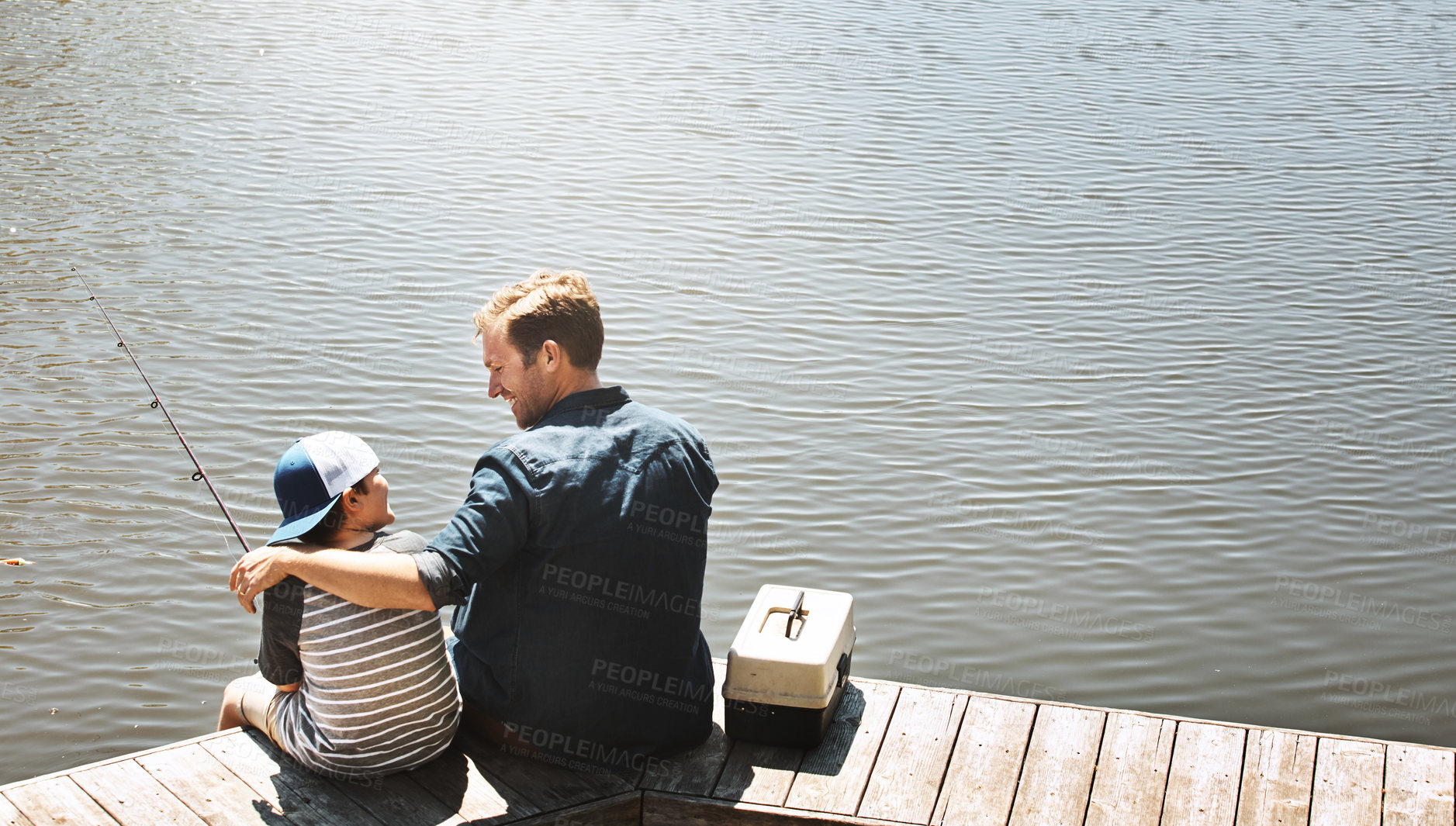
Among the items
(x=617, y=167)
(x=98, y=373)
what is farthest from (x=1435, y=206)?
(x=98, y=373)

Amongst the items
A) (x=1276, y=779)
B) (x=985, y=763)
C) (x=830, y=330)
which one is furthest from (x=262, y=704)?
(x=830, y=330)

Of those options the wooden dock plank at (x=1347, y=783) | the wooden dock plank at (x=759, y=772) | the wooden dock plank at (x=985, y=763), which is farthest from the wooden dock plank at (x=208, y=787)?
the wooden dock plank at (x=1347, y=783)

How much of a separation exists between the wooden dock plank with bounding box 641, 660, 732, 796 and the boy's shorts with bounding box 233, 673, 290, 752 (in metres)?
0.84

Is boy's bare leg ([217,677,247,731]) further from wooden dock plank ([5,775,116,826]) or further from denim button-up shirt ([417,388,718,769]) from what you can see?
denim button-up shirt ([417,388,718,769])

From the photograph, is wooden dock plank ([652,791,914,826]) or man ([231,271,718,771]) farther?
wooden dock plank ([652,791,914,826])

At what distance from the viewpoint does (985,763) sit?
10.5ft

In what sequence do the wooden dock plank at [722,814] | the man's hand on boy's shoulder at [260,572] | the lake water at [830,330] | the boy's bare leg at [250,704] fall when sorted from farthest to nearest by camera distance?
the lake water at [830,330]
the boy's bare leg at [250,704]
the wooden dock plank at [722,814]
the man's hand on boy's shoulder at [260,572]

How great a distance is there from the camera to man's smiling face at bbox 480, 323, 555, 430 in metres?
2.89

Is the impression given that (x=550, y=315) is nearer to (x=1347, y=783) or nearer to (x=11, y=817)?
(x=11, y=817)

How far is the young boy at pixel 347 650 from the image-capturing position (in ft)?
8.73

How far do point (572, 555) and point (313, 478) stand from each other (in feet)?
1.76

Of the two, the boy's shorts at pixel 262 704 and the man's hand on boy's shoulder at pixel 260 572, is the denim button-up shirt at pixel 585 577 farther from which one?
the boy's shorts at pixel 262 704

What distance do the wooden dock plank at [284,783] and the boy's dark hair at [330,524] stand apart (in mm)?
606

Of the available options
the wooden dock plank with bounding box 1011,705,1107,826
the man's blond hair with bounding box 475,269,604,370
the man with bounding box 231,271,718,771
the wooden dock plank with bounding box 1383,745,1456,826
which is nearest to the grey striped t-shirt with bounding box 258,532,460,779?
the man with bounding box 231,271,718,771
